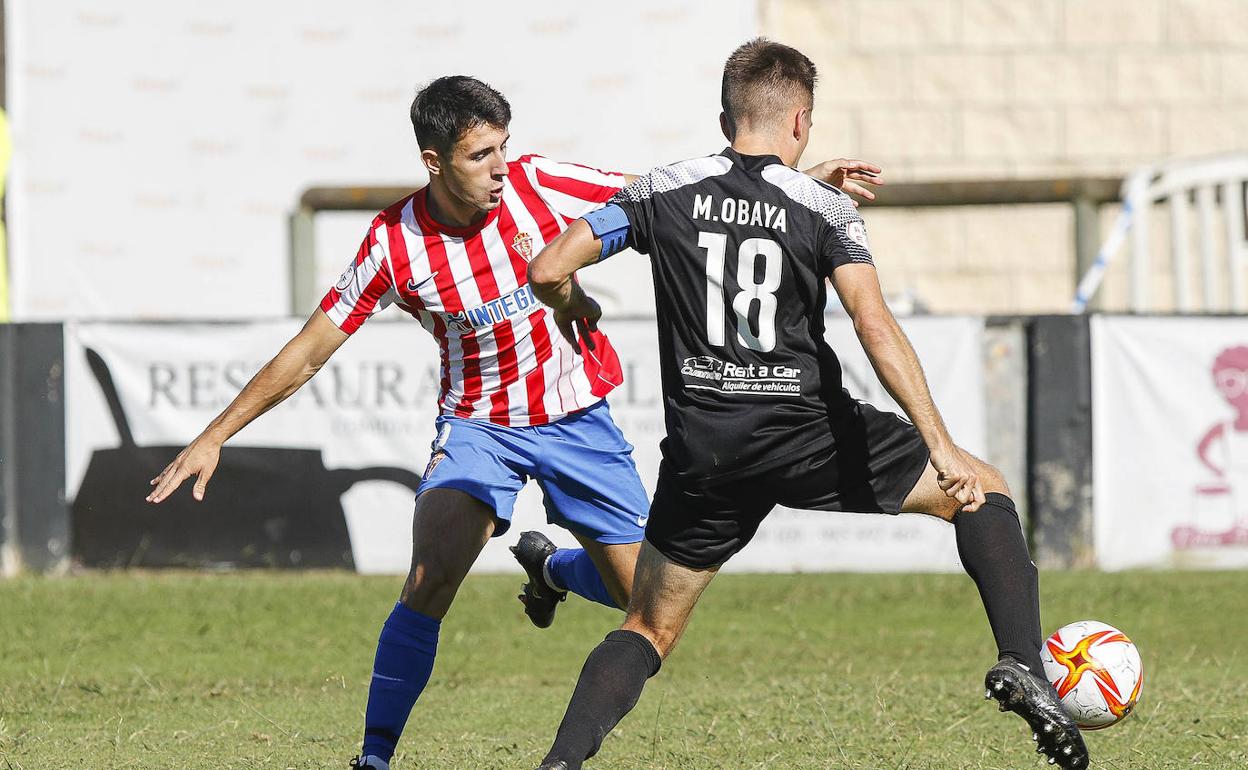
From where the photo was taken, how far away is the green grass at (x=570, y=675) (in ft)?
18.1

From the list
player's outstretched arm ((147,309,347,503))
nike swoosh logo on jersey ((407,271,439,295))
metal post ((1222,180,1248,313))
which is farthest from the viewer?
metal post ((1222,180,1248,313))

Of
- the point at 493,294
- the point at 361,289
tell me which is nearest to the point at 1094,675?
the point at 493,294

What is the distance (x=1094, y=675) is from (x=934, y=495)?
31.7 inches

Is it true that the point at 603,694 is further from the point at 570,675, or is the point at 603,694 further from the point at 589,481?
the point at 570,675

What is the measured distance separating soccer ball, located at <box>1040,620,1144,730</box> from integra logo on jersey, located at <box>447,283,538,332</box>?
6.22 feet

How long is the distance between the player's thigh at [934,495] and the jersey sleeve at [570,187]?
1537mm

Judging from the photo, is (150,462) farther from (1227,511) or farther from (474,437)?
(1227,511)

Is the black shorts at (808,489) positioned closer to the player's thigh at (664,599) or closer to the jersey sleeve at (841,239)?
the player's thigh at (664,599)

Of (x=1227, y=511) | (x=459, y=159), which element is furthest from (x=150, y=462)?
(x=1227, y=511)

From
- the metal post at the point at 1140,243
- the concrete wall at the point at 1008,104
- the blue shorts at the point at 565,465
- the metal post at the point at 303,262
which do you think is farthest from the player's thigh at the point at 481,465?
the concrete wall at the point at 1008,104

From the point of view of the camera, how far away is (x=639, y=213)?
4422 millimetres

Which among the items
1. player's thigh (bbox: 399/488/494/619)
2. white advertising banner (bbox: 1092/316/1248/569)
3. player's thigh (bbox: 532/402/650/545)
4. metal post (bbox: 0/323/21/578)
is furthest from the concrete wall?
player's thigh (bbox: 399/488/494/619)

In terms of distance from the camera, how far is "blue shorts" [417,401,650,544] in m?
5.26

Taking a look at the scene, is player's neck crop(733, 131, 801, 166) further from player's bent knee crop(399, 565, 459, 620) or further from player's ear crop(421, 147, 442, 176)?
player's bent knee crop(399, 565, 459, 620)
